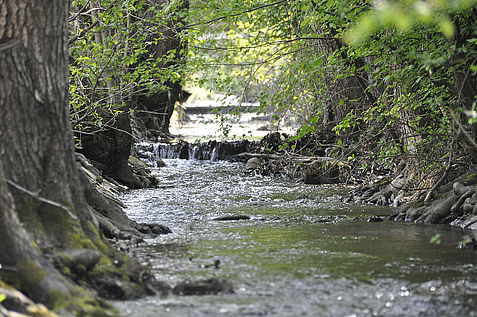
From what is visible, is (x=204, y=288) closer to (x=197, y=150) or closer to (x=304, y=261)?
(x=304, y=261)

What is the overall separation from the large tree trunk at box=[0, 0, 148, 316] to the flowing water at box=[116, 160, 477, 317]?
3.20ft

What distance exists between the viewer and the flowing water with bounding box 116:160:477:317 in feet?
17.5

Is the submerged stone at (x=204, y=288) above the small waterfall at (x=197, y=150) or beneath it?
beneath

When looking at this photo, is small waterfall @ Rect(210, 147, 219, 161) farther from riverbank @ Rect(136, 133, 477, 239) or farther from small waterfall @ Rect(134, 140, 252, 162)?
riverbank @ Rect(136, 133, 477, 239)

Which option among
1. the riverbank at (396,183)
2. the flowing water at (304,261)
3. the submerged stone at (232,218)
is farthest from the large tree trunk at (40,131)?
the riverbank at (396,183)

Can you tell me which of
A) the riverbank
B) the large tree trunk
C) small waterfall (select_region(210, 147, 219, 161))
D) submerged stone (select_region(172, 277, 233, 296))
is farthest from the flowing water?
small waterfall (select_region(210, 147, 219, 161))

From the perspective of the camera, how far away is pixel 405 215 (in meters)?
11.4

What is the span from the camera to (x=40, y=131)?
5.75m

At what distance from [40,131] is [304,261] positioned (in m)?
3.19

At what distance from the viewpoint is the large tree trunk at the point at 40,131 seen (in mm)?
5613

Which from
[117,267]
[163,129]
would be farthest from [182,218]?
[163,129]

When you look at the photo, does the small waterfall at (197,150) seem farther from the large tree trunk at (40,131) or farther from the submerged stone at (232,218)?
the large tree trunk at (40,131)

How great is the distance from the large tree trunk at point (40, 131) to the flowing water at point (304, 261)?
97 cm

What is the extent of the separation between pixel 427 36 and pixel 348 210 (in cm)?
376
